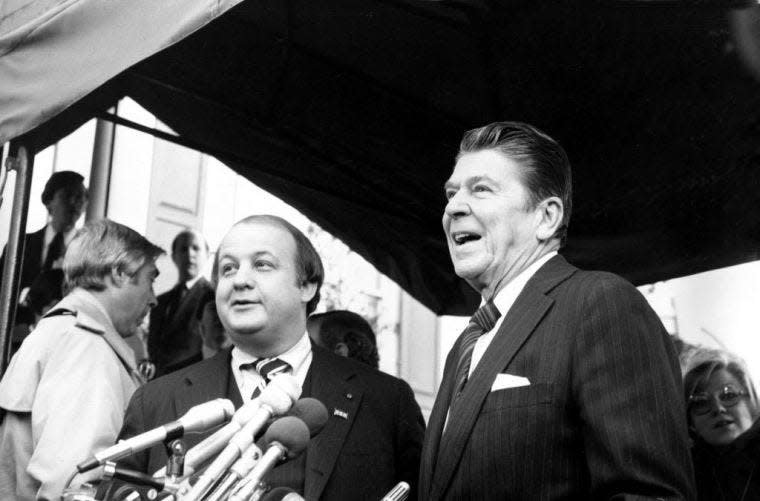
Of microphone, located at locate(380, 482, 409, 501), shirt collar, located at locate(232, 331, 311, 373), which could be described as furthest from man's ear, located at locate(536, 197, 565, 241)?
shirt collar, located at locate(232, 331, 311, 373)

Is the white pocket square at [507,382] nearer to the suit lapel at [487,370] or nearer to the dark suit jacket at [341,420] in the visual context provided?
the suit lapel at [487,370]

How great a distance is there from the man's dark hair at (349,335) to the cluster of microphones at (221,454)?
3237mm

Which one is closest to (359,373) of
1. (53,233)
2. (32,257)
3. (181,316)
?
(181,316)

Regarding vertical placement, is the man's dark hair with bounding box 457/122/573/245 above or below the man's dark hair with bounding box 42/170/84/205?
below

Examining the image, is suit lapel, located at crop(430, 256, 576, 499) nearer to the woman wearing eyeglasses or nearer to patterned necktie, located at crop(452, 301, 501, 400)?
patterned necktie, located at crop(452, 301, 501, 400)

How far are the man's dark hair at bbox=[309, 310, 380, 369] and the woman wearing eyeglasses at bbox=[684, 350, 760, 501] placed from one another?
5.57 ft

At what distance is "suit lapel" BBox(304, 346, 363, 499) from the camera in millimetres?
4159

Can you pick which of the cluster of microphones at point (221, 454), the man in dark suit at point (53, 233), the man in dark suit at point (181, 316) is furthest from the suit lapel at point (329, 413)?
the man in dark suit at point (53, 233)

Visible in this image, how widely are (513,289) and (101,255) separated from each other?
7.17 ft

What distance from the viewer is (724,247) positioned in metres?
6.31

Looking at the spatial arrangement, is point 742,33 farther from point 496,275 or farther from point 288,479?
point 288,479

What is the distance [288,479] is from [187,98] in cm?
284

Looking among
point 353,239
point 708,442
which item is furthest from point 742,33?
point 353,239

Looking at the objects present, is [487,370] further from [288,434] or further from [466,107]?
[466,107]
